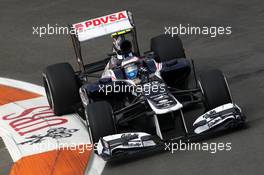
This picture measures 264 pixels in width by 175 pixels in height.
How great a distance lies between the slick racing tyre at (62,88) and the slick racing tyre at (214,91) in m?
2.77

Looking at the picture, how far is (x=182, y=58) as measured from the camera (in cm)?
1388

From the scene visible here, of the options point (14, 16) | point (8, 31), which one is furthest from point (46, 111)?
point (14, 16)

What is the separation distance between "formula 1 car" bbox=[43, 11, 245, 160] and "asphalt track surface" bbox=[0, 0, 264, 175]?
330 millimetres

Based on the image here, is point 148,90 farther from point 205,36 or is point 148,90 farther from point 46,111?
point 205,36

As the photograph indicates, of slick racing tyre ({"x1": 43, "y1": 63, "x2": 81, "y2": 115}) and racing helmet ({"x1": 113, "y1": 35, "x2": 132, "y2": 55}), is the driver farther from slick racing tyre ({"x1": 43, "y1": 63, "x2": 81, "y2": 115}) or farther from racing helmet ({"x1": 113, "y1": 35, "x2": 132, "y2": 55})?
slick racing tyre ({"x1": 43, "y1": 63, "x2": 81, "y2": 115})

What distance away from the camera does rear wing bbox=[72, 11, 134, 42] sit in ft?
45.8

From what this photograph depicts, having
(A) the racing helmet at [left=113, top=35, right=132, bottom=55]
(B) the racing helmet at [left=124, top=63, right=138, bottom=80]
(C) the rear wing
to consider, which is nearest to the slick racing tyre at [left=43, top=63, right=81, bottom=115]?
(C) the rear wing

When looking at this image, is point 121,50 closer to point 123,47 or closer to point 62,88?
point 123,47

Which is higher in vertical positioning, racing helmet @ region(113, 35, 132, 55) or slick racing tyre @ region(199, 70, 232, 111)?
racing helmet @ region(113, 35, 132, 55)

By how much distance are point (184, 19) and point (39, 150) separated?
28.2 feet

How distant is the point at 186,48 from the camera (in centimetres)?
1783

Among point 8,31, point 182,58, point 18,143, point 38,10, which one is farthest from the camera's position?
point 38,10

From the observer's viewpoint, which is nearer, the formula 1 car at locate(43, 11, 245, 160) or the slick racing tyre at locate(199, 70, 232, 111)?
the formula 1 car at locate(43, 11, 245, 160)

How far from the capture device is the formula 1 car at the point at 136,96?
1175 cm
